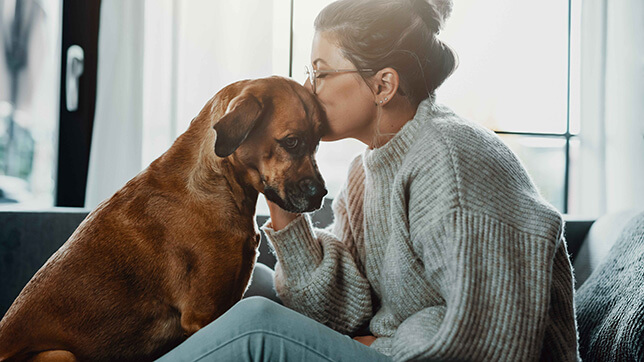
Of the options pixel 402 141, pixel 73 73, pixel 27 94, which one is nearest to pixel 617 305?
pixel 402 141

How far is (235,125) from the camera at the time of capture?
1.07 meters

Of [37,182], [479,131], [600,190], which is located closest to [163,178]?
[479,131]

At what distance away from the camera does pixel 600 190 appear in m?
3.19

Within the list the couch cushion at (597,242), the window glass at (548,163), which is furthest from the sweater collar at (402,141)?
the window glass at (548,163)

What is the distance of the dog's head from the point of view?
3.82 feet

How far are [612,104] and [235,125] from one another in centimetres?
297

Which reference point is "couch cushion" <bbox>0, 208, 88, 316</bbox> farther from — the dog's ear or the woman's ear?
the woman's ear

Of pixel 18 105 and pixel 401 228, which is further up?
pixel 18 105

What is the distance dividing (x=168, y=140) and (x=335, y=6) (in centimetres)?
156

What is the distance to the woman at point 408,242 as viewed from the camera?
3.04 feet

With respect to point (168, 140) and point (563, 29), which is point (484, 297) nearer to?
point (168, 140)

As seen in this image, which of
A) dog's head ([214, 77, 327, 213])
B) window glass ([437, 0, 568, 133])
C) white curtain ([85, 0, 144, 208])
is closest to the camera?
dog's head ([214, 77, 327, 213])

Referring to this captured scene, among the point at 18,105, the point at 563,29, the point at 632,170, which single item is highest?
the point at 563,29

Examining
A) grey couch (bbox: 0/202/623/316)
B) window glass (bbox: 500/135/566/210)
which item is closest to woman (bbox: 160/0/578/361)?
grey couch (bbox: 0/202/623/316)
